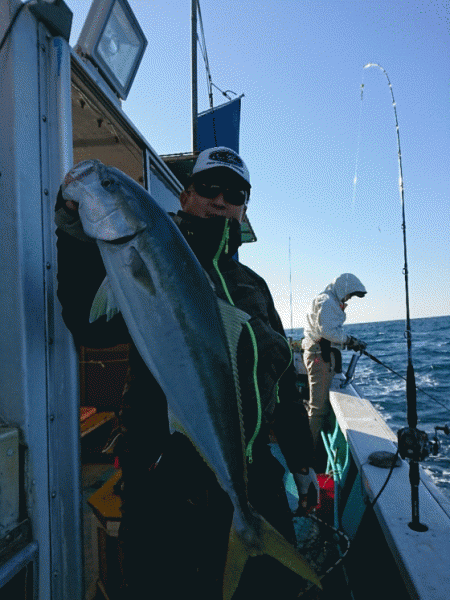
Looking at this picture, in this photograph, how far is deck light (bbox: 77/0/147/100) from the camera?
7.57ft

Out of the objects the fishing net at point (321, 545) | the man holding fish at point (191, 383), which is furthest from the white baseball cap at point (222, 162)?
the fishing net at point (321, 545)

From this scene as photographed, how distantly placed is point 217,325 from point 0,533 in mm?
1105

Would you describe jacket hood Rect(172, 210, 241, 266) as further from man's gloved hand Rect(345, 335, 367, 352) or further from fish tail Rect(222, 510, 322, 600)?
man's gloved hand Rect(345, 335, 367, 352)

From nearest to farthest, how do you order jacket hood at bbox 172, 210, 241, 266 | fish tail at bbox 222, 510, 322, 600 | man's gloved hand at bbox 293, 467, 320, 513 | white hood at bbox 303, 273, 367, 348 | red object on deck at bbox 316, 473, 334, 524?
fish tail at bbox 222, 510, 322, 600, jacket hood at bbox 172, 210, 241, 266, man's gloved hand at bbox 293, 467, 320, 513, red object on deck at bbox 316, 473, 334, 524, white hood at bbox 303, 273, 367, 348

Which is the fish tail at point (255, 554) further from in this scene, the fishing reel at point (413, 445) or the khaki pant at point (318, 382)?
the khaki pant at point (318, 382)

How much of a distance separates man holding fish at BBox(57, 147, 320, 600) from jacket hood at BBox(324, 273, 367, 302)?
4.94 m

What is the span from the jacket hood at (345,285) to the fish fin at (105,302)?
5.96 m

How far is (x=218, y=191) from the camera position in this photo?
208 cm

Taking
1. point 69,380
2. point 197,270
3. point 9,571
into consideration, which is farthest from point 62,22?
point 9,571

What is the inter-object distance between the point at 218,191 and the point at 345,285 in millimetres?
5167

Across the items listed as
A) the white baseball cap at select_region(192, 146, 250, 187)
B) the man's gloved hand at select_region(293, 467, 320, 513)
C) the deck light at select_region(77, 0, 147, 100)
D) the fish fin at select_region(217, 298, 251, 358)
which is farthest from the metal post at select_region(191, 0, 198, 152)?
the man's gloved hand at select_region(293, 467, 320, 513)

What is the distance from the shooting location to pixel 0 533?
1.27 metres

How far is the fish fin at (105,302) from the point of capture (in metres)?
1.32

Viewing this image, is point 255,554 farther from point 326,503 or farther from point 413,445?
point 326,503
